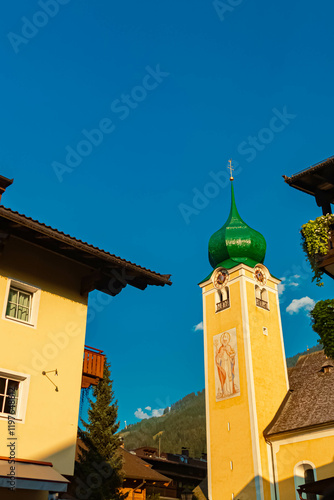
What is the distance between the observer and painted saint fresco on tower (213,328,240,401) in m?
31.7

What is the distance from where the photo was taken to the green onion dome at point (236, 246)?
36.9 m

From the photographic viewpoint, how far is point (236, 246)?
122ft

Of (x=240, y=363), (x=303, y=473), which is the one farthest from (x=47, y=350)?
(x=240, y=363)

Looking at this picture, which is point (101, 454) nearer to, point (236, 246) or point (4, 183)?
point (4, 183)

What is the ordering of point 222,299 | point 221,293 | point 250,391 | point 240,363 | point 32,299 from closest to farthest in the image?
1. point 32,299
2. point 250,391
3. point 240,363
4. point 222,299
5. point 221,293

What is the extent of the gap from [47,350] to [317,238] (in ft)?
21.7

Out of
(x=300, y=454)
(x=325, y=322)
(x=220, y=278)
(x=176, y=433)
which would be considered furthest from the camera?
(x=176, y=433)

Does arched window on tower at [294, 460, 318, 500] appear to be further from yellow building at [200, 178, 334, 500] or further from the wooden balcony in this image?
the wooden balcony

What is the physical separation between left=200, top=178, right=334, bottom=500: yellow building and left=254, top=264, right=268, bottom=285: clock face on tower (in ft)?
0.23

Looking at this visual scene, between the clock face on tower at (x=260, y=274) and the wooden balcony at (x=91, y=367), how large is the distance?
23264 millimetres

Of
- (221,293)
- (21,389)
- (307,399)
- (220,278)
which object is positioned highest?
(220,278)

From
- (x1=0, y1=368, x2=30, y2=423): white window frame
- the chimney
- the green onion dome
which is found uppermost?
the green onion dome

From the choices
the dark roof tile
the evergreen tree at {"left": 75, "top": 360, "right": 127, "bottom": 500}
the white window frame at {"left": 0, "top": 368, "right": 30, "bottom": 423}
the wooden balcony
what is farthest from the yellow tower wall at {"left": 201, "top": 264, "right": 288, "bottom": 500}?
the white window frame at {"left": 0, "top": 368, "right": 30, "bottom": 423}

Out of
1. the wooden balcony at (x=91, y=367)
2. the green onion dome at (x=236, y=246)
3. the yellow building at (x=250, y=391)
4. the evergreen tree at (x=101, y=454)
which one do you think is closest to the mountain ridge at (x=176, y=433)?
the green onion dome at (x=236, y=246)
